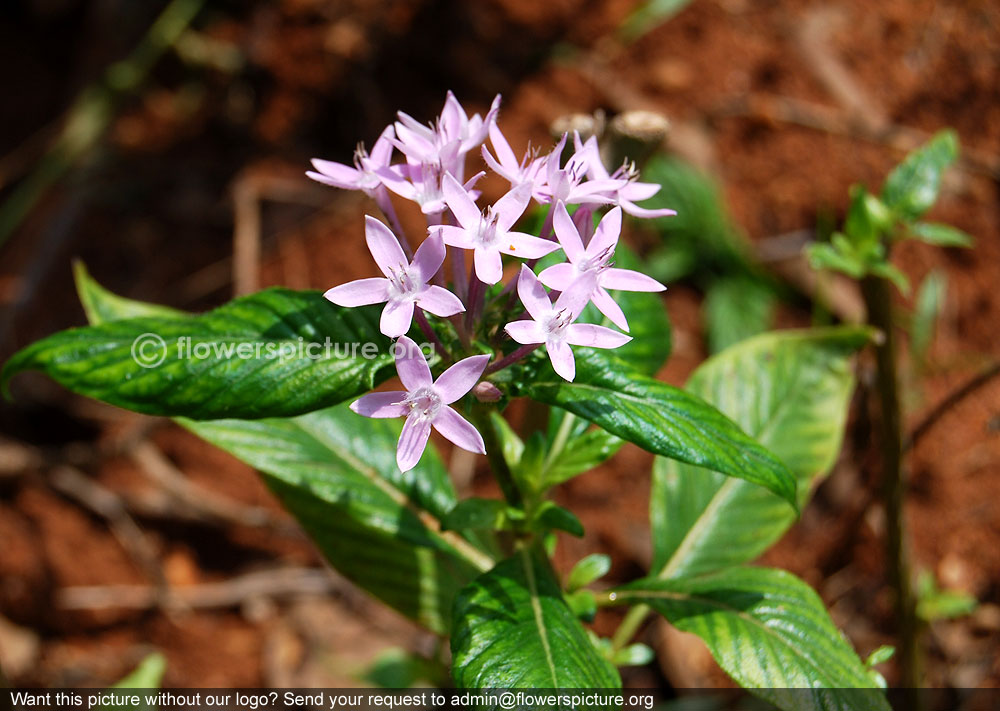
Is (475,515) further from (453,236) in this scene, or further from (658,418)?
(453,236)

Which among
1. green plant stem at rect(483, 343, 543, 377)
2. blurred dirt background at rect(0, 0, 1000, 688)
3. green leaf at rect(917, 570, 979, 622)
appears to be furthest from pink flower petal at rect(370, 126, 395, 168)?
green leaf at rect(917, 570, 979, 622)

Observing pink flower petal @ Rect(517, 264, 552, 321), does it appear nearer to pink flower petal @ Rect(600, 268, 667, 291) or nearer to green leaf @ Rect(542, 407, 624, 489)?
pink flower petal @ Rect(600, 268, 667, 291)

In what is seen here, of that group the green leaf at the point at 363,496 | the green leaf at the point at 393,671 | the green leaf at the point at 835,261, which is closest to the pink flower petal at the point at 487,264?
the green leaf at the point at 363,496

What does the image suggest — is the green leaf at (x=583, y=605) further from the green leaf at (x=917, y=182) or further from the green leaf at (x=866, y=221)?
the green leaf at (x=917, y=182)

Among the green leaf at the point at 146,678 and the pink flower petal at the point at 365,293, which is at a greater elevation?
the pink flower petal at the point at 365,293

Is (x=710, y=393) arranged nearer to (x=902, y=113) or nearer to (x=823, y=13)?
(x=902, y=113)

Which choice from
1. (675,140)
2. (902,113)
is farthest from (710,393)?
(902,113)
